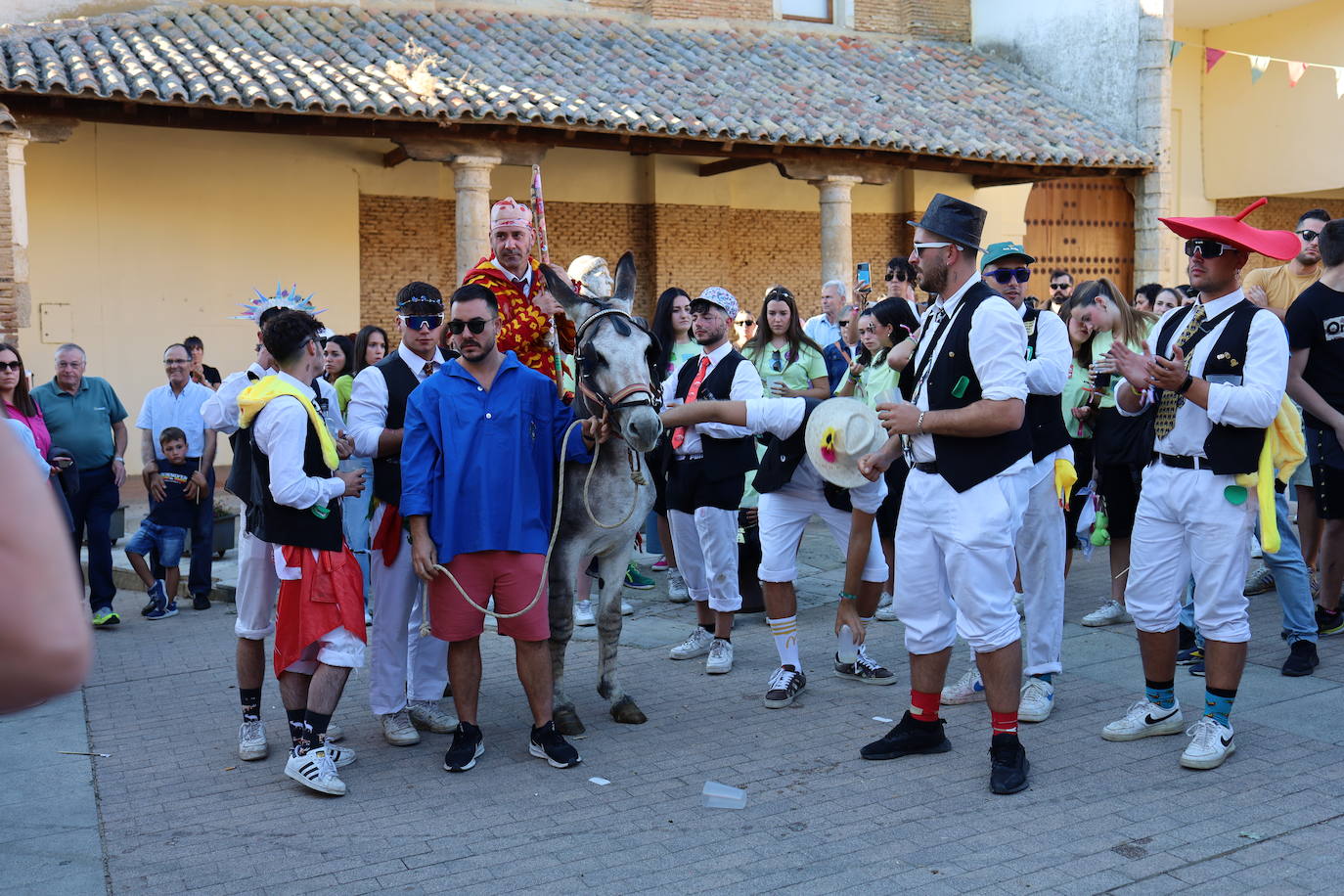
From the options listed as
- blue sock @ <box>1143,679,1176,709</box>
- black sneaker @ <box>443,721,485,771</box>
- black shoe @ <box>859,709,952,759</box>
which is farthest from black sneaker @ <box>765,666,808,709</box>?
blue sock @ <box>1143,679,1176,709</box>

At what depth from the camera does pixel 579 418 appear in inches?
227

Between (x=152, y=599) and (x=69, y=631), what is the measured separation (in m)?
8.97

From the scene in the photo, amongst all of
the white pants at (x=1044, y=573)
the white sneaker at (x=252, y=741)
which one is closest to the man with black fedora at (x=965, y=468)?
the white pants at (x=1044, y=573)

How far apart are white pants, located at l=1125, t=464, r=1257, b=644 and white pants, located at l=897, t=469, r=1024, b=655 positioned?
27.5 inches

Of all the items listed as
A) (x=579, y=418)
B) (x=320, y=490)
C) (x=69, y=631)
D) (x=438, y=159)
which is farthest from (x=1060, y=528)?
(x=438, y=159)

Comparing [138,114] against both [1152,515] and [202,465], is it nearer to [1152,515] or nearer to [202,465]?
[202,465]

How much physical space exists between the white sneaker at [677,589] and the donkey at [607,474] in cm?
297

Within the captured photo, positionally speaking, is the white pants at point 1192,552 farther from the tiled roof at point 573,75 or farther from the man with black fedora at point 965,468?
the tiled roof at point 573,75

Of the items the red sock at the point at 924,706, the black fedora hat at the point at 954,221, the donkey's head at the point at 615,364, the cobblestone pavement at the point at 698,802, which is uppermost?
the black fedora hat at the point at 954,221

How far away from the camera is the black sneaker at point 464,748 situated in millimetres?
5387

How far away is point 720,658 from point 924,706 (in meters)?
1.84

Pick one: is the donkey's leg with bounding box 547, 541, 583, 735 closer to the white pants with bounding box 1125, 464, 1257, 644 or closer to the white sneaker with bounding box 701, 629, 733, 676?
the white sneaker with bounding box 701, 629, 733, 676

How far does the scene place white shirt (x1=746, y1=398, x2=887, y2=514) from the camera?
19.7 ft

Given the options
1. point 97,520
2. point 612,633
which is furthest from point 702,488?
point 97,520
